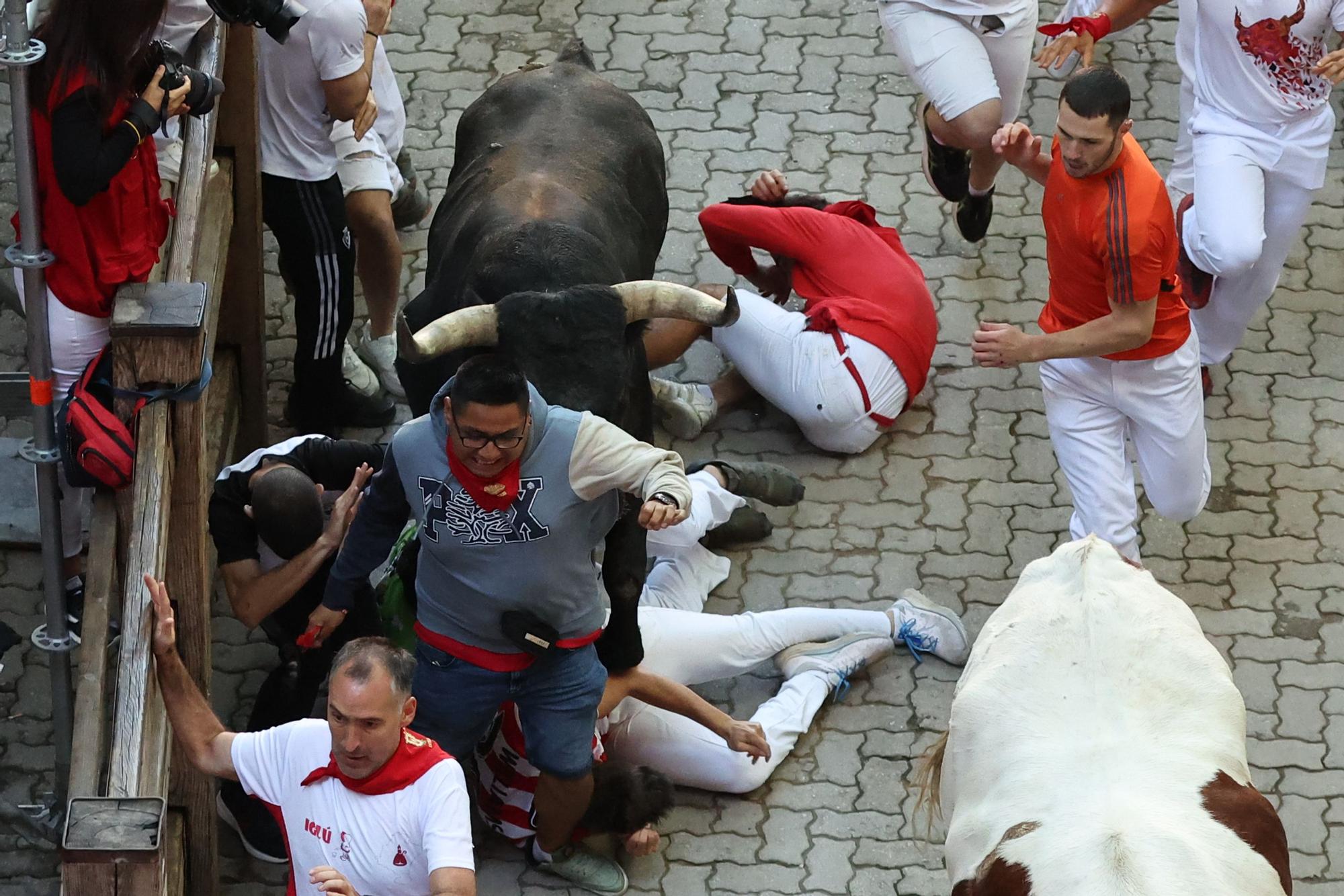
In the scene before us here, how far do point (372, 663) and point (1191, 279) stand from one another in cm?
473

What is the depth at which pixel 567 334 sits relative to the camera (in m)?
5.64

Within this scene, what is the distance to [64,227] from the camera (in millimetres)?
4680

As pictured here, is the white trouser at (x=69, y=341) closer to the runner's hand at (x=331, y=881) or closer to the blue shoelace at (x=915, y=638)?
the runner's hand at (x=331, y=881)

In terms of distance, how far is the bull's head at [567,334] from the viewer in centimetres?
555

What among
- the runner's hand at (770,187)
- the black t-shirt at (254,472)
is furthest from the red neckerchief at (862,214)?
the black t-shirt at (254,472)

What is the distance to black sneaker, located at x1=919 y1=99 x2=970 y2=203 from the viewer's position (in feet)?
27.2

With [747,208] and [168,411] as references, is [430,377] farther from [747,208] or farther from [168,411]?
[747,208]

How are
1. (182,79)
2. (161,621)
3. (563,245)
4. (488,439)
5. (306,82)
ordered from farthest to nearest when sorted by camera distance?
(306,82), (563,245), (182,79), (488,439), (161,621)

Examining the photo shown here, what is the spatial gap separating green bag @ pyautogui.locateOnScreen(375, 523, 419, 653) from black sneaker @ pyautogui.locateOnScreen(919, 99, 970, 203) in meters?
3.64

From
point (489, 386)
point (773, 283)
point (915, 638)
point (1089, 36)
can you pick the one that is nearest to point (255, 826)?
point (489, 386)

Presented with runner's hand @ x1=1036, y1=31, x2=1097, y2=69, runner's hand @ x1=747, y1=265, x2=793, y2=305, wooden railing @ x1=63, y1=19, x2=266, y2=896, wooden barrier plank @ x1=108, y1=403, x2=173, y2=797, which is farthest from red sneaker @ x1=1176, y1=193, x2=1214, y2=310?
wooden barrier plank @ x1=108, y1=403, x2=173, y2=797

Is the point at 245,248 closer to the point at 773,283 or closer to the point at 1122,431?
the point at 773,283

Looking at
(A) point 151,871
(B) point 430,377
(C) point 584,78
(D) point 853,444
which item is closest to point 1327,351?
(D) point 853,444

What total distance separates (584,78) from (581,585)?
2.95 m
